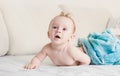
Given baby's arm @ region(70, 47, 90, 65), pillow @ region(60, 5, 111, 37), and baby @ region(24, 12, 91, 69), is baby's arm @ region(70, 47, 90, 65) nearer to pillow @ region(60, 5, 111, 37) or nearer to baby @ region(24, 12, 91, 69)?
baby @ region(24, 12, 91, 69)

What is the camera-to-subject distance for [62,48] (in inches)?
54.6

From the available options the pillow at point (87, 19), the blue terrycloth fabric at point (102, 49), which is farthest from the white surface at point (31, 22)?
the blue terrycloth fabric at point (102, 49)

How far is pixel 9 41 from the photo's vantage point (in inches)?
71.4

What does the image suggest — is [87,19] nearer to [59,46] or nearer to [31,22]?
[31,22]

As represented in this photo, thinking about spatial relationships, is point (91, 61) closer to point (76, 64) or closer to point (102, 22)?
point (76, 64)

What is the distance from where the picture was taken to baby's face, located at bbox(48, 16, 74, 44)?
1327 mm

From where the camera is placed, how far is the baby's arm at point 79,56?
138 centimetres

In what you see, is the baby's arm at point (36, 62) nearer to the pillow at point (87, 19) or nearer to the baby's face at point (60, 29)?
the baby's face at point (60, 29)

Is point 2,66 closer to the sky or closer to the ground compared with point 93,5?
closer to the ground

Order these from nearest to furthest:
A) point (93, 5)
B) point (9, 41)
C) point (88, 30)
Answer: point (9, 41) < point (88, 30) < point (93, 5)

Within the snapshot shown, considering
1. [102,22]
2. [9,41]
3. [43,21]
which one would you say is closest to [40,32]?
[43,21]

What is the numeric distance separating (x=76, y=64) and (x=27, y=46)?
1.62 feet

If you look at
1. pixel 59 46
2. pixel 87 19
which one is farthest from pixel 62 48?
pixel 87 19

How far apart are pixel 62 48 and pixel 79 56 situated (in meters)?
0.09
